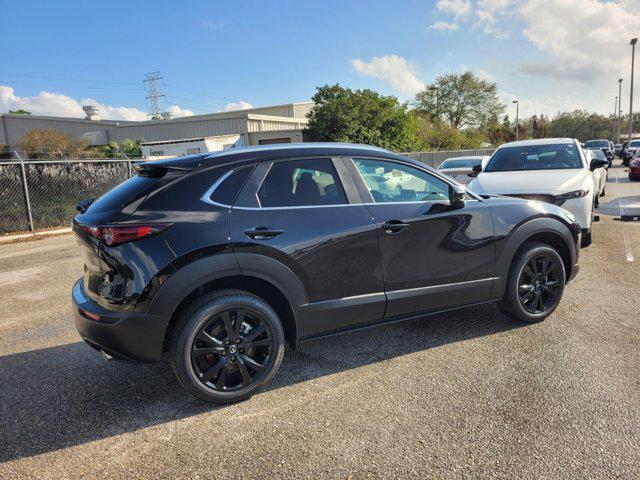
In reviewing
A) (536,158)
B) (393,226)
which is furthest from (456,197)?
(536,158)

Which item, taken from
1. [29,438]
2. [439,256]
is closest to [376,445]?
[439,256]

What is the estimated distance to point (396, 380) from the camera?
3.40m

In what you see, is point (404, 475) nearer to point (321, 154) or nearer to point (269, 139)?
point (321, 154)

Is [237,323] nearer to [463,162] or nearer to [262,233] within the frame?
[262,233]

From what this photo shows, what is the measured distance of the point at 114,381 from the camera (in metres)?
3.53

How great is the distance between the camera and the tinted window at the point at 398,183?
361 centimetres

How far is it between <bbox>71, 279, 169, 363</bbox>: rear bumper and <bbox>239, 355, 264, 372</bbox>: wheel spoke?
21.5 inches

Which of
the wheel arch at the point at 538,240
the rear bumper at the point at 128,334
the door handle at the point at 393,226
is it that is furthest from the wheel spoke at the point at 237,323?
the wheel arch at the point at 538,240

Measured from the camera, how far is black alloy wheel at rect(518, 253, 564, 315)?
423 centimetres

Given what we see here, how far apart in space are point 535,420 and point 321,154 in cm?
229

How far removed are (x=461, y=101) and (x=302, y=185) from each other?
2067 inches

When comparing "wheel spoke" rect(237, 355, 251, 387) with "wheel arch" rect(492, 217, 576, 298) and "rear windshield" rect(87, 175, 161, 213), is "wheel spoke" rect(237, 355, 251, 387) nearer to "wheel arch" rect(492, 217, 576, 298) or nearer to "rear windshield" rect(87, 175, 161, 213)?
"rear windshield" rect(87, 175, 161, 213)

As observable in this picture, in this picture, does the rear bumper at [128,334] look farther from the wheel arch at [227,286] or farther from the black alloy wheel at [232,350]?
the black alloy wheel at [232,350]

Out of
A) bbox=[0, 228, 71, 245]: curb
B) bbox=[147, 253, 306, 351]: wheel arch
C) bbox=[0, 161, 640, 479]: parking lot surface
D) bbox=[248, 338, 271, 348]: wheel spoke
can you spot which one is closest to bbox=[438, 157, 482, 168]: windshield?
bbox=[0, 161, 640, 479]: parking lot surface
